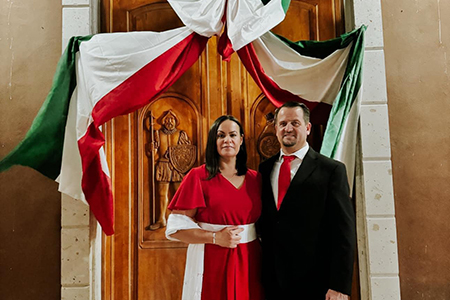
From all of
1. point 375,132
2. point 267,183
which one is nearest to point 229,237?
point 267,183

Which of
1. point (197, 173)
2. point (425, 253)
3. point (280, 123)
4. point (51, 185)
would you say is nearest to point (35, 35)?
point (51, 185)

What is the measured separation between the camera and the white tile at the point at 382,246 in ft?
8.32

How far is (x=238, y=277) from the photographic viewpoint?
2090mm

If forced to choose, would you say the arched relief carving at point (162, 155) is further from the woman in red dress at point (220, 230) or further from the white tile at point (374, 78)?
the white tile at point (374, 78)

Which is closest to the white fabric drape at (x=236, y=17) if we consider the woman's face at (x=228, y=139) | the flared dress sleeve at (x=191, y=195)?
the woman's face at (x=228, y=139)

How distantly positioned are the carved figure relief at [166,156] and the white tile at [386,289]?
1494 millimetres

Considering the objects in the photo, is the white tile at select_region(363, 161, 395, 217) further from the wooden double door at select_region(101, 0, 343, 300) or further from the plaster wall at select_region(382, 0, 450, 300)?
the wooden double door at select_region(101, 0, 343, 300)

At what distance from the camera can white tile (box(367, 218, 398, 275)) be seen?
2537 millimetres

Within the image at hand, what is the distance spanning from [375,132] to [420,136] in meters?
0.34

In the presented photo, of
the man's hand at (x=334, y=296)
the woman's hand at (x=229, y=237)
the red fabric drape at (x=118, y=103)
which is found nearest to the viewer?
the man's hand at (x=334, y=296)

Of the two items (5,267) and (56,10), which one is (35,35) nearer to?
(56,10)

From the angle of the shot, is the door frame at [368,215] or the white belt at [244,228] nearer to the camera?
the white belt at [244,228]

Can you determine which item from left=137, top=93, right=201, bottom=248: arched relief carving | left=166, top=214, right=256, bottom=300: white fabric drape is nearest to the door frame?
left=137, top=93, right=201, bottom=248: arched relief carving

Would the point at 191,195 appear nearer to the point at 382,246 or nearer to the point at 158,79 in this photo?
the point at 158,79
